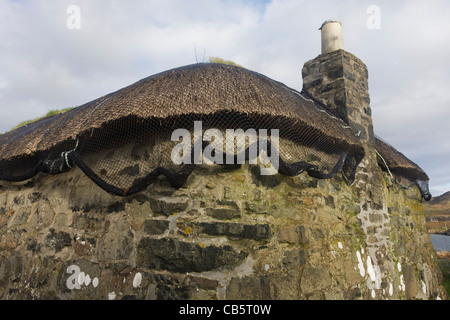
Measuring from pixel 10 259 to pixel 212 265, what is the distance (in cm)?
261

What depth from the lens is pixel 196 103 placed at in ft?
8.89

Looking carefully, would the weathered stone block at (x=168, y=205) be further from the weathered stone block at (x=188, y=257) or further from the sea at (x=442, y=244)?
the sea at (x=442, y=244)

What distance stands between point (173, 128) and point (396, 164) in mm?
3687

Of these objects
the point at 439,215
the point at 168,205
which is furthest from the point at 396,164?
the point at 439,215

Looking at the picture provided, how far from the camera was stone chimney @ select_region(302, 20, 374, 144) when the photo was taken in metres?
4.39

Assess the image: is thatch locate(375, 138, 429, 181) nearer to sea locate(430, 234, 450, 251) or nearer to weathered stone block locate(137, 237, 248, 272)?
weathered stone block locate(137, 237, 248, 272)

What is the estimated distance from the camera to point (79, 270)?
2.84 m

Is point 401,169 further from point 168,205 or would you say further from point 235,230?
point 168,205

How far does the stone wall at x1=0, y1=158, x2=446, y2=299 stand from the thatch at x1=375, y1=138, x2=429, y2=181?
1.32 m

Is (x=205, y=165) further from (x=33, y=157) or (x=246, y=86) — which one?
(x=33, y=157)

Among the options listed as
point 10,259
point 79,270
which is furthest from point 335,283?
point 10,259

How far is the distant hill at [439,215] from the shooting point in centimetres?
1197

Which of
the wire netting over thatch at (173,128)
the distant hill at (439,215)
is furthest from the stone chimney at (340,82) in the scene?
the distant hill at (439,215)

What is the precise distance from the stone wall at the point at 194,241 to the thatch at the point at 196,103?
48 centimetres
